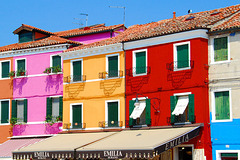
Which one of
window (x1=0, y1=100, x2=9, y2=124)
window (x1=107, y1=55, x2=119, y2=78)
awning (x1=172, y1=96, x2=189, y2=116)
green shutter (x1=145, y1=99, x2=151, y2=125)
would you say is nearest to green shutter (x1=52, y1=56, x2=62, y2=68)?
window (x1=107, y1=55, x2=119, y2=78)

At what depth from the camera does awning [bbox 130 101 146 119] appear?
29.6 metres

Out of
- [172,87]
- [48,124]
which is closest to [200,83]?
[172,87]

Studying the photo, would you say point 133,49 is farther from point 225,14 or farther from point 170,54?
point 225,14

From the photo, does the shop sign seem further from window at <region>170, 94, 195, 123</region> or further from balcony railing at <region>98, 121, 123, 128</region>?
window at <region>170, 94, 195, 123</region>

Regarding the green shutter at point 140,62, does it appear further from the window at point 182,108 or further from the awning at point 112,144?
the awning at point 112,144

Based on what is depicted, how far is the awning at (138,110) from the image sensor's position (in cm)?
2961

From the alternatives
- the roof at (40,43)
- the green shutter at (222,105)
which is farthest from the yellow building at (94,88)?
the green shutter at (222,105)

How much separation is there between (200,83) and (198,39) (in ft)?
7.24

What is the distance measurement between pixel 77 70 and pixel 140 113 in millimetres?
5782

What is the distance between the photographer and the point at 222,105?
88.1 ft

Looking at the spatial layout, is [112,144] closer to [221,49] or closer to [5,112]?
[221,49]

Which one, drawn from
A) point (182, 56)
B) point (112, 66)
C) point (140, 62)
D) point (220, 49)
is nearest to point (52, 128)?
point (112, 66)

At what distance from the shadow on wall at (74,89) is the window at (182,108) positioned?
681cm

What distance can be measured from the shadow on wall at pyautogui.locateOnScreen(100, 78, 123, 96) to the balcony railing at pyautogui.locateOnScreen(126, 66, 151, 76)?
78cm
